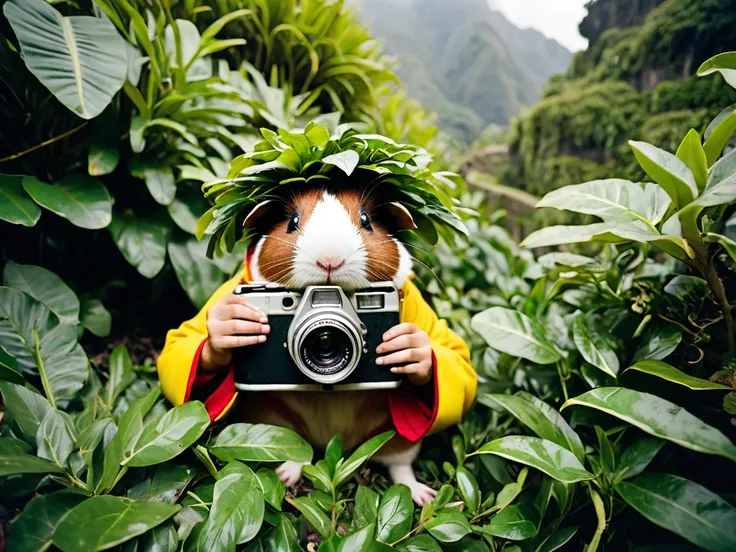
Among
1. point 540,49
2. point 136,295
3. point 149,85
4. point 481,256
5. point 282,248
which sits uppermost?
point 540,49

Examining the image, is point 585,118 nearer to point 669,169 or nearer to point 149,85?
point 669,169

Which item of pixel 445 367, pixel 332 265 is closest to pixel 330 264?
pixel 332 265

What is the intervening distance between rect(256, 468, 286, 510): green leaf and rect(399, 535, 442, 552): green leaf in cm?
21

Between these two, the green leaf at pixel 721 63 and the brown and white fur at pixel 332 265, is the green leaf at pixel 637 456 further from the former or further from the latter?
the green leaf at pixel 721 63

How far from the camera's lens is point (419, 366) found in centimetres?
A: 71

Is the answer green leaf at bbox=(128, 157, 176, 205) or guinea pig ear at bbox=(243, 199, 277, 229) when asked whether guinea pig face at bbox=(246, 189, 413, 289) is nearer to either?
guinea pig ear at bbox=(243, 199, 277, 229)

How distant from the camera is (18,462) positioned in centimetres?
57

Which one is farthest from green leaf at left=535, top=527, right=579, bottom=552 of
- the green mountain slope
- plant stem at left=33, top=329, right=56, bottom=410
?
the green mountain slope

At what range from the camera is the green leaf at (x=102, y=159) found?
97 cm

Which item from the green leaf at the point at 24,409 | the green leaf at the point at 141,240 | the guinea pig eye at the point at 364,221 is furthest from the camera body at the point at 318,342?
the green leaf at the point at 141,240

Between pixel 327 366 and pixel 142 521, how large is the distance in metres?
0.31

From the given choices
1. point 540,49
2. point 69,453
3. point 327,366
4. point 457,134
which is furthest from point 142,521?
point 540,49

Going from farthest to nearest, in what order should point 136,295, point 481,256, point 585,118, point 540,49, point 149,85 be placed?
point 540,49 → point 585,118 → point 481,256 → point 136,295 → point 149,85

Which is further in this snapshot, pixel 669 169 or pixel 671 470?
pixel 671 470
